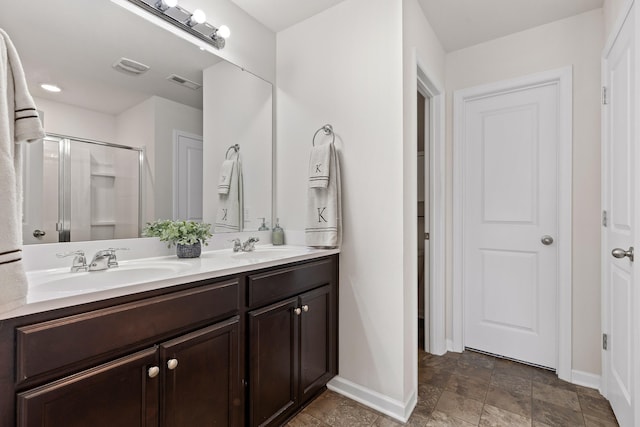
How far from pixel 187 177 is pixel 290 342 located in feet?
3.49

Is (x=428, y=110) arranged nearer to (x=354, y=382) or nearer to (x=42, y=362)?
(x=354, y=382)

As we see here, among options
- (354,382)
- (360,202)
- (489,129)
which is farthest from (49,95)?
(489,129)

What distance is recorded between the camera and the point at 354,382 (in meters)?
1.88

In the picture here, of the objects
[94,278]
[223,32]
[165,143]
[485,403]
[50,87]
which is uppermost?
[223,32]

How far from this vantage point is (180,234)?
5.13ft

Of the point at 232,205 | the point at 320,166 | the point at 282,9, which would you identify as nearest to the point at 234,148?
the point at 232,205

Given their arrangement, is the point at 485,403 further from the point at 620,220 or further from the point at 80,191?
the point at 80,191

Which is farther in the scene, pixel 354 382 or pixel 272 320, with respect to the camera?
pixel 354 382

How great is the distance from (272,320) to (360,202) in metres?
0.84

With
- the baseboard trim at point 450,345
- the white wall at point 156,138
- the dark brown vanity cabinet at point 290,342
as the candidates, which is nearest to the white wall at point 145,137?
the white wall at point 156,138

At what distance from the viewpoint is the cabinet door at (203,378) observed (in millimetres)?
1099

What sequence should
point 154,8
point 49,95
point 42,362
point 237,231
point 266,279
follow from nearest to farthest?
point 42,362, point 49,95, point 266,279, point 154,8, point 237,231

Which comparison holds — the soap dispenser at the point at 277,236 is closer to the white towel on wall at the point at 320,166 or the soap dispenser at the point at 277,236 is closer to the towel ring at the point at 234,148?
the white towel on wall at the point at 320,166

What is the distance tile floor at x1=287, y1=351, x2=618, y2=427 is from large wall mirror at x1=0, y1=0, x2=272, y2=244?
131cm
